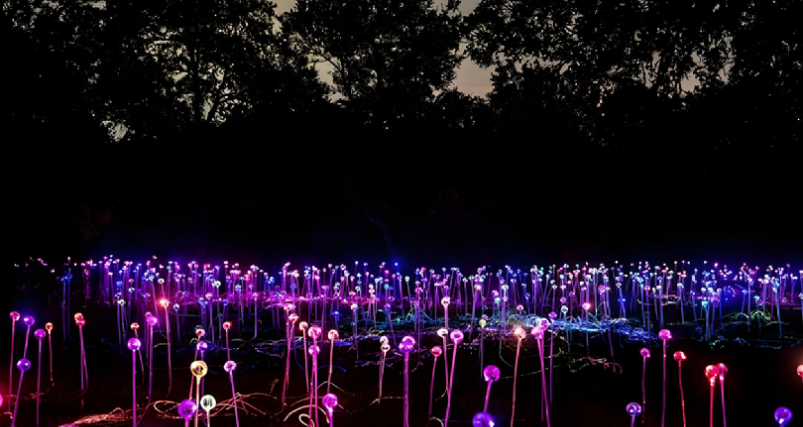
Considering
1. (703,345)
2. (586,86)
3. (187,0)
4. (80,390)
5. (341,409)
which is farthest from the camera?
(187,0)

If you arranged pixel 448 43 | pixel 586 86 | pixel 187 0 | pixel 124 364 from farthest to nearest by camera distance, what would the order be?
1. pixel 187 0
2. pixel 448 43
3. pixel 586 86
4. pixel 124 364

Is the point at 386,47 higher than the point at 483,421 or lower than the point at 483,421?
higher

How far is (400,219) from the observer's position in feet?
42.2

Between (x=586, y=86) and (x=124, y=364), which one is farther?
(x=586, y=86)

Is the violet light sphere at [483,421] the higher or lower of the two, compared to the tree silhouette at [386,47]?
lower

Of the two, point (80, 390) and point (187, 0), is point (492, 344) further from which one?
point (187, 0)

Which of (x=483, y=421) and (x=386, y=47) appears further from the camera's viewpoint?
(x=386, y=47)

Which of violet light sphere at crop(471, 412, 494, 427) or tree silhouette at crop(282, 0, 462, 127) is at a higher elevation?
tree silhouette at crop(282, 0, 462, 127)

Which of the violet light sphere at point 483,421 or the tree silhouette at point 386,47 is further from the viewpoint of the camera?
the tree silhouette at point 386,47

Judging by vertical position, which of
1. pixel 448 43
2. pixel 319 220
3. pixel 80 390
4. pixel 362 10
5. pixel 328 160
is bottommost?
pixel 80 390

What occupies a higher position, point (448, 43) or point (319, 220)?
point (448, 43)

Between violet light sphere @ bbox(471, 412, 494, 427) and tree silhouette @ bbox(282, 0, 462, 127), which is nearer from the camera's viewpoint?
violet light sphere @ bbox(471, 412, 494, 427)

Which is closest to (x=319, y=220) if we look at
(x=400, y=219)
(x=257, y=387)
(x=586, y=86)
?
(x=400, y=219)

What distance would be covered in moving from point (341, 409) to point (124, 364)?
2701 millimetres
